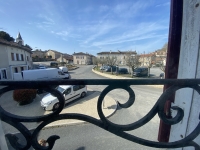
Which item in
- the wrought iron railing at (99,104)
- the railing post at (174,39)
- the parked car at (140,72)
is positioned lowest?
the parked car at (140,72)

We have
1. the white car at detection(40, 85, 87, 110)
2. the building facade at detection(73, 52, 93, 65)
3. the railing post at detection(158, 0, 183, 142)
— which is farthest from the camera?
the building facade at detection(73, 52, 93, 65)

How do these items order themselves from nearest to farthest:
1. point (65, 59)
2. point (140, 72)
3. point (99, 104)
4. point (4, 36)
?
1. point (99, 104)
2. point (140, 72)
3. point (4, 36)
4. point (65, 59)

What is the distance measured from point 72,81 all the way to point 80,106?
8572mm

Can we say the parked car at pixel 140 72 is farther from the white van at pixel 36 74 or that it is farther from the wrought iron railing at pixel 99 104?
the wrought iron railing at pixel 99 104

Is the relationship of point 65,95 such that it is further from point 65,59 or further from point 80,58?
point 65,59

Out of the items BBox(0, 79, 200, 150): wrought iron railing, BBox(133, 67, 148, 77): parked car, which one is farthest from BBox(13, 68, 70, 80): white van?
BBox(0, 79, 200, 150): wrought iron railing

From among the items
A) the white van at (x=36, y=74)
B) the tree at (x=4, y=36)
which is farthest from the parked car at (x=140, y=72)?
the tree at (x=4, y=36)

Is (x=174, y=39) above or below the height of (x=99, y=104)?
above

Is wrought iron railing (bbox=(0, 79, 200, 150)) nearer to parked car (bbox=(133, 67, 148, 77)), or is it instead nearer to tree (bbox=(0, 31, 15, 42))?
parked car (bbox=(133, 67, 148, 77))

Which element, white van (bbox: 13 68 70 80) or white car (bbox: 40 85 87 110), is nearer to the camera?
white car (bbox: 40 85 87 110)

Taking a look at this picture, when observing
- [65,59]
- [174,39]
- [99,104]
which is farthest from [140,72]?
[65,59]

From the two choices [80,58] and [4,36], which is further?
[80,58]

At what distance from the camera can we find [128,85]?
2.31ft

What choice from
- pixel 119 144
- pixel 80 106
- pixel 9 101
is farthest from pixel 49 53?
pixel 119 144
